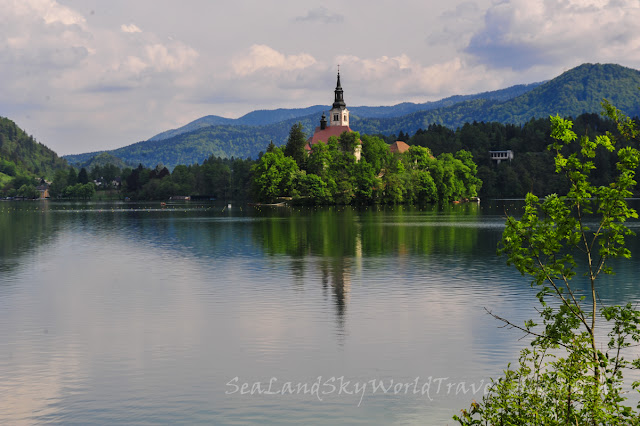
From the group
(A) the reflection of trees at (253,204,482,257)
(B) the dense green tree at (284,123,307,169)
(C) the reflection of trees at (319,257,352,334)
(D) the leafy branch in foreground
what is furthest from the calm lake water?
(B) the dense green tree at (284,123,307,169)

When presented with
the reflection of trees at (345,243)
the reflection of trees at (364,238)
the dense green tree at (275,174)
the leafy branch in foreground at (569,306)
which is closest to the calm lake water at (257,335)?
the reflection of trees at (345,243)

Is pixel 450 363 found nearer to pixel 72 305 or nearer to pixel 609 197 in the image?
pixel 609 197

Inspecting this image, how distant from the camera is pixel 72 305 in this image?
1150 inches

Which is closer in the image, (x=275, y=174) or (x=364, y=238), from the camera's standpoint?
(x=364, y=238)

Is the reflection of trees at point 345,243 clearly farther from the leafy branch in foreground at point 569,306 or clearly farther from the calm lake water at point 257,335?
the leafy branch in foreground at point 569,306

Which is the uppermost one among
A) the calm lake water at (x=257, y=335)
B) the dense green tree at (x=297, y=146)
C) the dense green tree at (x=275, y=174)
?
the dense green tree at (x=297, y=146)

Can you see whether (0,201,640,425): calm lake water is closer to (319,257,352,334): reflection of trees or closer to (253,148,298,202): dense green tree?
(319,257,352,334): reflection of trees

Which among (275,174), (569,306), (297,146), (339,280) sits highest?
(297,146)

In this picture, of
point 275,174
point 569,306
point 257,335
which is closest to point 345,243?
point 257,335

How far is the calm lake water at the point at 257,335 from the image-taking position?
15961mm

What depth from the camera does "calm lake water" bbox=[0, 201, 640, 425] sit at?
16.0 meters

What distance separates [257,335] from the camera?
22.7 m

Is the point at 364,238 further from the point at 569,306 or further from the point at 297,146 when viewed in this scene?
the point at 297,146

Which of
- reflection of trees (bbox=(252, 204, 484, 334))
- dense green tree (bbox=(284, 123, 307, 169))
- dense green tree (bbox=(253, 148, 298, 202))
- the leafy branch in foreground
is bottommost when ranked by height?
reflection of trees (bbox=(252, 204, 484, 334))
